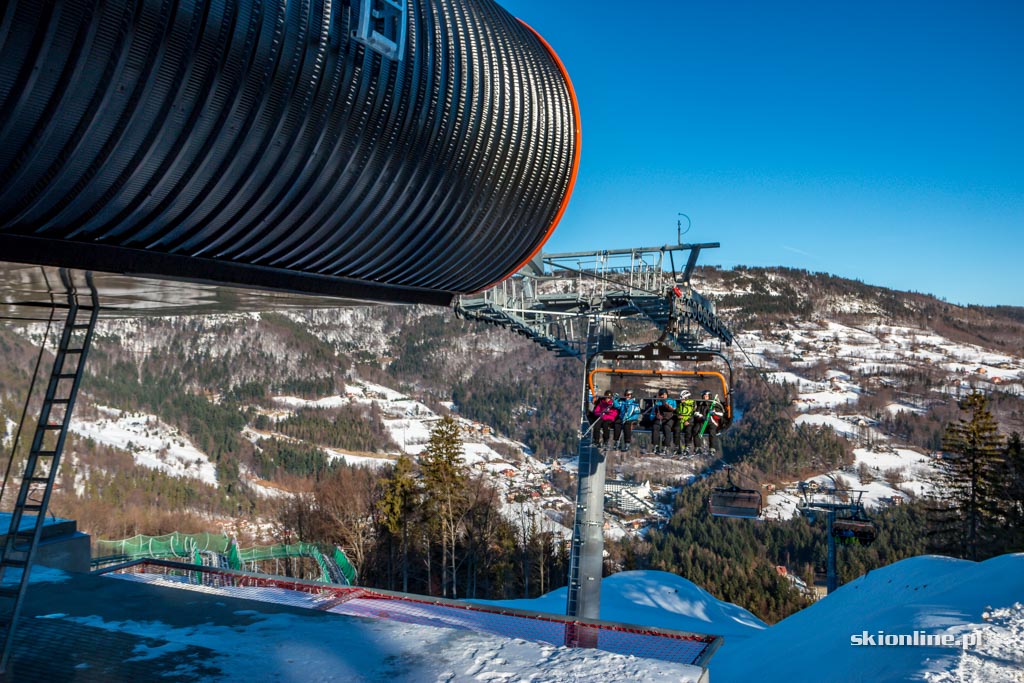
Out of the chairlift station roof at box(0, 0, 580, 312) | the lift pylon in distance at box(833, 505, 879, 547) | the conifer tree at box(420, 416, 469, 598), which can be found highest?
the chairlift station roof at box(0, 0, 580, 312)

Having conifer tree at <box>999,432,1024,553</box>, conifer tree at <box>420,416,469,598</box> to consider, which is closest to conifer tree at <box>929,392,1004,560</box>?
conifer tree at <box>999,432,1024,553</box>

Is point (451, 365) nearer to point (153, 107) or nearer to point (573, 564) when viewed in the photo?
point (573, 564)

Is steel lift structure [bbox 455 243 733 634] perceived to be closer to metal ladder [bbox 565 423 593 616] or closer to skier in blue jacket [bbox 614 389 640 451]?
metal ladder [bbox 565 423 593 616]

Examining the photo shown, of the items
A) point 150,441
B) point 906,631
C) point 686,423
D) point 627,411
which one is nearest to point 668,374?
point 686,423

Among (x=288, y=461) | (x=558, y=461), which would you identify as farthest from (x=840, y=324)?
(x=288, y=461)

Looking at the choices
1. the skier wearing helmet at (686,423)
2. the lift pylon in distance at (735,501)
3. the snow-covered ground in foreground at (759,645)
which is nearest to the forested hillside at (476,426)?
the lift pylon in distance at (735,501)

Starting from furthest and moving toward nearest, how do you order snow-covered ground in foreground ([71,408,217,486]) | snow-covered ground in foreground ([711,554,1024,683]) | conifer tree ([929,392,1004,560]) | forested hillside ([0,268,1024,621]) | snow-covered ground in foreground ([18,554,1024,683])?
snow-covered ground in foreground ([71,408,217,486]), forested hillside ([0,268,1024,621]), conifer tree ([929,392,1004,560]), snow-covered ground in foreground ([711,554,1024,683]), snow-covered ground in foreground ([18,554,1024,683])

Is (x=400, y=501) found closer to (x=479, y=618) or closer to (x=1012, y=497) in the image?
(x=1012, y=497)
